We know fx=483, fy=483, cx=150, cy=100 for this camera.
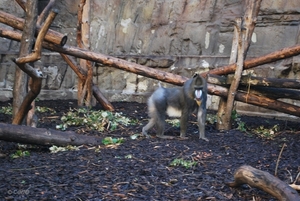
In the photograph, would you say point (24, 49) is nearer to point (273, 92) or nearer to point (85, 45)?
point (85, 45)

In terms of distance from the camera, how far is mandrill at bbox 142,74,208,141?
7.58 m

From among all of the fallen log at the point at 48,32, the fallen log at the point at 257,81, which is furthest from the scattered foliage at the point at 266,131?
the fallen log at the point at 48,32

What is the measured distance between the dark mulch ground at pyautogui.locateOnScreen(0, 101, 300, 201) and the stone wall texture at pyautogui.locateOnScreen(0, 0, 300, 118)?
391cm

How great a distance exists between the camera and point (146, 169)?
555cm

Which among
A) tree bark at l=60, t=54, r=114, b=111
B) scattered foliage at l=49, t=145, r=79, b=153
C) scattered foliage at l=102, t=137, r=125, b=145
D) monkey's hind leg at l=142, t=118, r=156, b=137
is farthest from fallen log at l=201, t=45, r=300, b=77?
scattered foliage at l=49, t=145, r=79, b=153

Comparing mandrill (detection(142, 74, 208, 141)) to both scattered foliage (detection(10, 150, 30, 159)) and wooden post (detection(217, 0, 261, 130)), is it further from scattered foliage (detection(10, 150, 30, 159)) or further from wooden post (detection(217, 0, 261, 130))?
scattered foliage (detection(10, 150, 30, 159))

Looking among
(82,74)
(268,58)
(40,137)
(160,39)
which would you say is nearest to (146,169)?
(40,137)

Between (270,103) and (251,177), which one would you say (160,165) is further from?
(270,103)

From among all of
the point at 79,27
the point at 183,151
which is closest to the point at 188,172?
the point at 183,151

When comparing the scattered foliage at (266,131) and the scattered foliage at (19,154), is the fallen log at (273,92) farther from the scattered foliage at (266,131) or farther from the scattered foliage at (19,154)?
the scattered foliage at (19,154)

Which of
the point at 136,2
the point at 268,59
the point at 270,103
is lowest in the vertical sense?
the point at 270,103

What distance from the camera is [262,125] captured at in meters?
8.68

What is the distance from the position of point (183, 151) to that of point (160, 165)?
755mm

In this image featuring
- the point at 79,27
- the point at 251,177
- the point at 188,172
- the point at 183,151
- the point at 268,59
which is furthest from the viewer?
the point at 79,27
